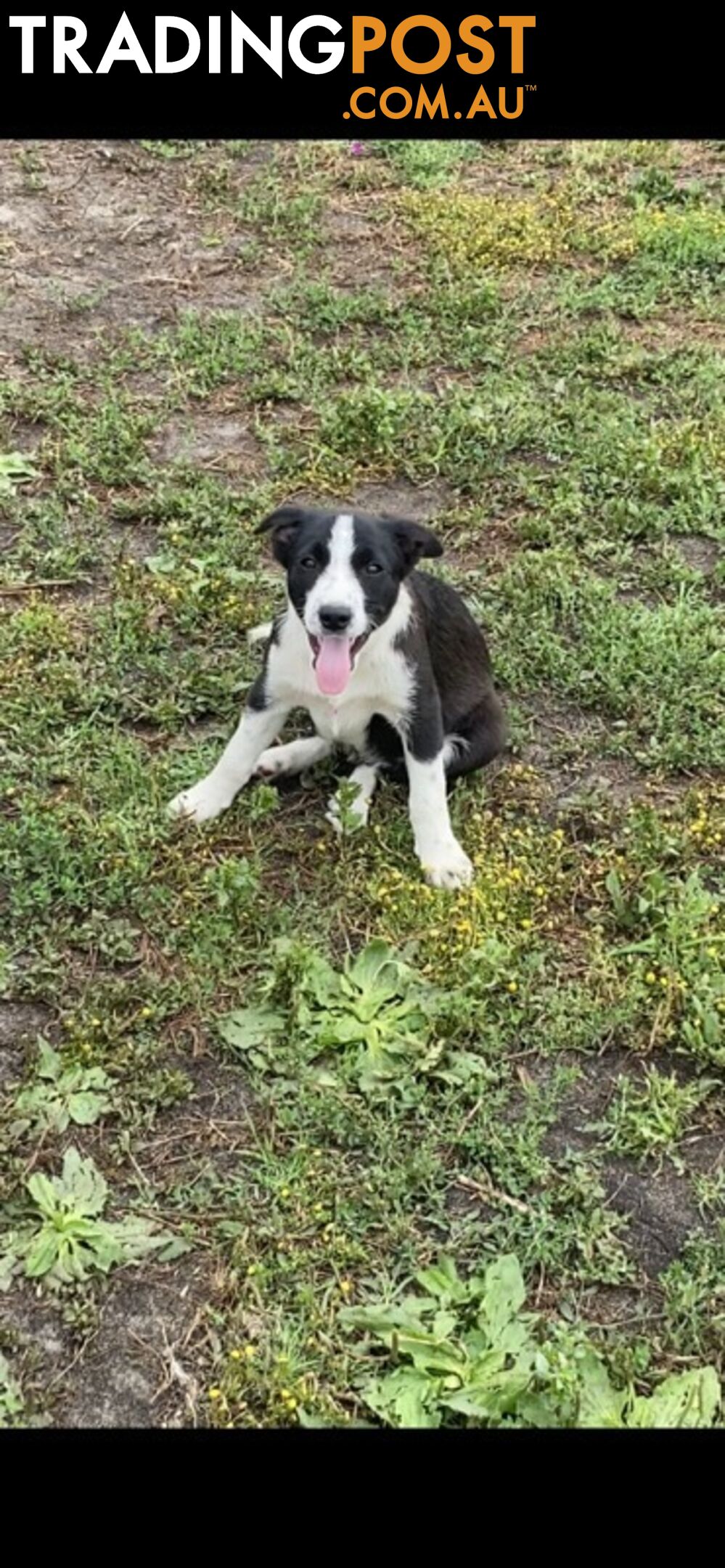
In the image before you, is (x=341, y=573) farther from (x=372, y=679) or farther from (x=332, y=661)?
(x=372, y=679)

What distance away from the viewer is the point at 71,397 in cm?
681

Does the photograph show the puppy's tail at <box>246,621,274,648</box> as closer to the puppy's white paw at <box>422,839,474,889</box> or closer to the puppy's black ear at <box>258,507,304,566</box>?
the puppy's black ear at <box>258,507,304,566</box>

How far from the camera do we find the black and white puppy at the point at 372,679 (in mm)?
4176

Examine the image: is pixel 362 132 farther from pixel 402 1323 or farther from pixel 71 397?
pixel 402 1323

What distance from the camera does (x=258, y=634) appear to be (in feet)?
17.8

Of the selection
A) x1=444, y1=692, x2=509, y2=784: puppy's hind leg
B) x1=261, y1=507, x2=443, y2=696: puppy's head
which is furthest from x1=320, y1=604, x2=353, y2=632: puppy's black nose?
x1=444, y1=692, x2=509, y2=784: puppy's hind leg

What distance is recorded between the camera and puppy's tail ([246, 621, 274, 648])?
5.42 meters

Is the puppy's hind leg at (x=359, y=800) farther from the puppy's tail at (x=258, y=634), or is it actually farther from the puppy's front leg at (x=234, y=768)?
the puppy's tail at (x=258, y=634)

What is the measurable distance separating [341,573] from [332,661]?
256 millimetres

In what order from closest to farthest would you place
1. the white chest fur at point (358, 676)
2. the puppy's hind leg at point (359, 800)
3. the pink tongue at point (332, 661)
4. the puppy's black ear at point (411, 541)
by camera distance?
the pink tongue at point (332, 661)
the puppy's black ear at point (411, 541)
the white chest fur at point (358, 676)
the puppy's hind leg at point (359, 800)

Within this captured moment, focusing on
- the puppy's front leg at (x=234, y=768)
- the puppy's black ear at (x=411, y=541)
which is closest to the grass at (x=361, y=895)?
the puppy's front leg at (x=234, y=768)

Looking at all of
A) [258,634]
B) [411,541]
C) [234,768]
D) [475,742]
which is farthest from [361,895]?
[258,634]

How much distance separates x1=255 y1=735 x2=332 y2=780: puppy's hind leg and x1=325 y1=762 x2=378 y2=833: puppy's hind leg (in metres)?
0.14

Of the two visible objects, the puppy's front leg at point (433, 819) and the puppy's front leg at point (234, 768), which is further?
the puppy's front leg at point (234, 768)
